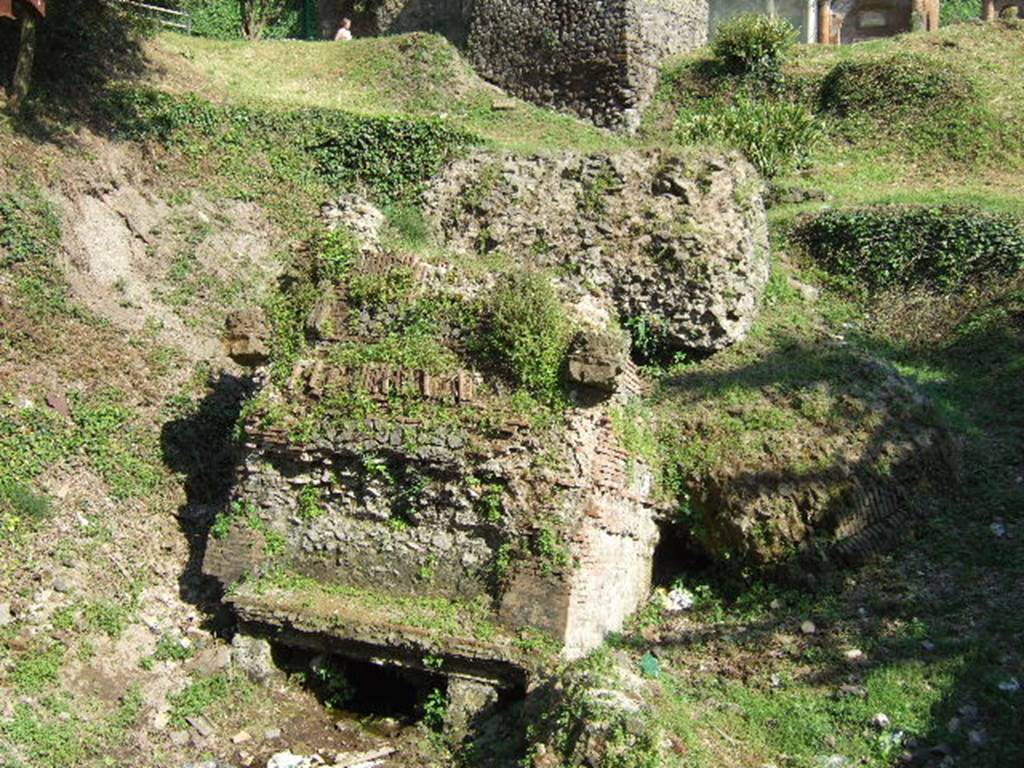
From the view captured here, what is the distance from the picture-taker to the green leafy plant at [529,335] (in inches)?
340

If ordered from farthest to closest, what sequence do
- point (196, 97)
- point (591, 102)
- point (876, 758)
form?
point (591, 102) → point (196, 97) → point (876, 758)

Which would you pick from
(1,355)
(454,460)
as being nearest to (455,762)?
(454,460)

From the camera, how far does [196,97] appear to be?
16875mm

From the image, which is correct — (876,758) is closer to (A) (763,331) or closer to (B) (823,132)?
(A) (763,331)

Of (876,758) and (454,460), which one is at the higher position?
(454,460)

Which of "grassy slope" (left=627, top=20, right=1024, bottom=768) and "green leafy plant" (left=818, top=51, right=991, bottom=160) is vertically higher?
"green leafy plant" (left=818, top=51, right=991, bottom=160)

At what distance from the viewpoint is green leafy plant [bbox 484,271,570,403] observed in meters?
8.63

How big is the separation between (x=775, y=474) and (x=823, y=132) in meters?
11.4

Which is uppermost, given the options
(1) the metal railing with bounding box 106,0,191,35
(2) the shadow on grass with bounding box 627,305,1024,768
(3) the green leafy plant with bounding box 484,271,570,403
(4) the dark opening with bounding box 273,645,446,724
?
(1) the metal railing with bounding box 106,0,191,35

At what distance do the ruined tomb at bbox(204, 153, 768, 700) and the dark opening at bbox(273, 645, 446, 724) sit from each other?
0.31 meters

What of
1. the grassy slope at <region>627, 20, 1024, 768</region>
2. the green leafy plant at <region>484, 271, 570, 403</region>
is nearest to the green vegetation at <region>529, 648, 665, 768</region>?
the grassy slope at <region>627, 20, 1024, 768</region>

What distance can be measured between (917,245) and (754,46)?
7536mm

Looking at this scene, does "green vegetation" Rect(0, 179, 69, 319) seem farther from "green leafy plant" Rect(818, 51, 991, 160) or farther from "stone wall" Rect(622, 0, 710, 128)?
"green leafy plant" Rect(818, 51, 991, 160)

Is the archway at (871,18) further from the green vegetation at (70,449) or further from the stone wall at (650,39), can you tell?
the green vegetation at (70,449)
